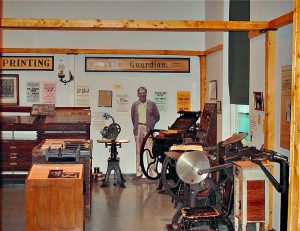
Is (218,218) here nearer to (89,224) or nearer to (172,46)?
(89,224)

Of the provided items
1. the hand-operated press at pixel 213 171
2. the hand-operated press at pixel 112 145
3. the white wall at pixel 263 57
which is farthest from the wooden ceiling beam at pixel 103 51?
the hand-operated press at pixel 213 171

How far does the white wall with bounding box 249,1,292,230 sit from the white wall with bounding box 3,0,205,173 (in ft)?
13.3

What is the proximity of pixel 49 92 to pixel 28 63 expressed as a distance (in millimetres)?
791

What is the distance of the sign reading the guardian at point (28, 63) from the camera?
1196 centimetres

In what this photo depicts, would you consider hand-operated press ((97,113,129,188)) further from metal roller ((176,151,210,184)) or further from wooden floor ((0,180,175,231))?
metal roller ((176,151,210,184))

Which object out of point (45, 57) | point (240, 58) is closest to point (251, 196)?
point (240, 58)

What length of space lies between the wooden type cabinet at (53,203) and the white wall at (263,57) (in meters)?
2.65

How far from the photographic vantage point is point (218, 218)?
267 inches

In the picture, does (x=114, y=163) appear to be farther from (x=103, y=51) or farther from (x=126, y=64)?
(x=103, y=51)

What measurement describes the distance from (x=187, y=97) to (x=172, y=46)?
1.22 meters

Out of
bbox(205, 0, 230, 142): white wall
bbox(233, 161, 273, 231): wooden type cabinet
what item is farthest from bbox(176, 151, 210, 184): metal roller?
bbox(205, 0, 230, 142): white wall

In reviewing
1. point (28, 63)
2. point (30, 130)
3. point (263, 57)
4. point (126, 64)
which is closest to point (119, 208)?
point (30, 130)

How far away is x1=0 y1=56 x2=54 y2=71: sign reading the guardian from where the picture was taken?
11961 mm

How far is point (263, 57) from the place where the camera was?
7656mm
